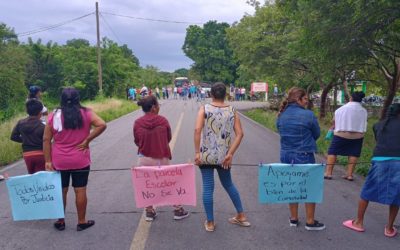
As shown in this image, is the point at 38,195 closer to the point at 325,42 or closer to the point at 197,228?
the point at 197,228

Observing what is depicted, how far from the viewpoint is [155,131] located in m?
5.58

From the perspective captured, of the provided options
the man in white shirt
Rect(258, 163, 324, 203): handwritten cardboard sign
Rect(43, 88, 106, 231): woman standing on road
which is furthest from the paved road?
Rect(43, 88, 106, 231): woman standing on road

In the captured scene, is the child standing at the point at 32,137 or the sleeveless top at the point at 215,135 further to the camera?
the child standing at the point at 32,137

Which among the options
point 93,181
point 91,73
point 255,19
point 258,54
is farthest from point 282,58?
point 91,73

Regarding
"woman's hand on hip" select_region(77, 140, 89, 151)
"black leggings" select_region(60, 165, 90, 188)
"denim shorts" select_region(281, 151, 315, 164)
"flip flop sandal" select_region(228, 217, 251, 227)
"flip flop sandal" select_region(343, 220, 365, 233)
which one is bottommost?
"flip flop sandal" select_region(343, 220, 365, 233)

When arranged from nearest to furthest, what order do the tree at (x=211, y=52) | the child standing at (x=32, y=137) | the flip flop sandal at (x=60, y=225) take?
the flip flop sandal at (x=60, y=225) < the child standing at (x=32, y=137) < the tree at (x=211, y=52)

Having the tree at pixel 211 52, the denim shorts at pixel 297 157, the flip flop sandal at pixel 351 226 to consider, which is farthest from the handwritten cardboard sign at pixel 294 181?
the tree at pixel 211 52

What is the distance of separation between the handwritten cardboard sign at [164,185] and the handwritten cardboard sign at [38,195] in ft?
3.12

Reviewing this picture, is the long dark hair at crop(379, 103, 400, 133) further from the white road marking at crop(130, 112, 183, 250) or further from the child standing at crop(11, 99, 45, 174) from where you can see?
the child standing at crop(11, 99, 45, 174)

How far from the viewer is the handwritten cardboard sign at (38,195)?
17.4 feet

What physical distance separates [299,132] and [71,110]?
275 cm

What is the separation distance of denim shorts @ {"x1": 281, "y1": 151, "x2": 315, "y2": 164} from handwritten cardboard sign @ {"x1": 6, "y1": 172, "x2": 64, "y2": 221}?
9.19ft

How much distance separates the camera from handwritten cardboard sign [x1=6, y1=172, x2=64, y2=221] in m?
5.29

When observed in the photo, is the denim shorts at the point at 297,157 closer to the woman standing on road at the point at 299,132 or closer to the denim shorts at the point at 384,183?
the woman standing on road at the point at 299,132
